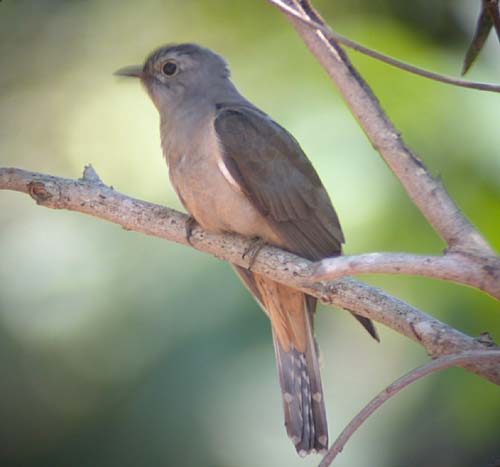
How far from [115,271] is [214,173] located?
157 cm

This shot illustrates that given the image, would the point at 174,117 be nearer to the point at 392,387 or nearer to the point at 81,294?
the point at 81,294

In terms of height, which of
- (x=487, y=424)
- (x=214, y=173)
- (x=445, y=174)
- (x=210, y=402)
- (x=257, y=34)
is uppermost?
(x=257, y=34)

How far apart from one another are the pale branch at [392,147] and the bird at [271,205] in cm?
140

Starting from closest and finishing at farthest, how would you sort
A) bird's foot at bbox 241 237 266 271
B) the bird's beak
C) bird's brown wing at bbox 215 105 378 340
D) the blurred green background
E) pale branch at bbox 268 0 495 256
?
pale branch at bbox 268 0 495 256 → bird's foot at bbox 241 237 266 271 → bird's brown wing at bbox 215 105 378 340 → the blurred green background → the bird's beak

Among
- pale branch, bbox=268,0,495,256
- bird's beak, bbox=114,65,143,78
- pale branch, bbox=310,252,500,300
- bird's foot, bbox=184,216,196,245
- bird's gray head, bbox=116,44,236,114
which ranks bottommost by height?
pale branch, bbox=310,252,500,300

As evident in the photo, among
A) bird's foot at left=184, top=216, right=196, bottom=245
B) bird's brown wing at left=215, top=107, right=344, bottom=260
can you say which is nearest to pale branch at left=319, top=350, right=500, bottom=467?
bird's foot at left=184, top=216, right=196, bottom=245

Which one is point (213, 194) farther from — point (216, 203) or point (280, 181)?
point (280, 181)

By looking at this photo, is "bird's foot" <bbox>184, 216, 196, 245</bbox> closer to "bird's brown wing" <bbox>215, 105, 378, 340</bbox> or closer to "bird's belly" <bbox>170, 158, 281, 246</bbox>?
"bird's belly" <bbox>170, 158, 281, 246</bbox>

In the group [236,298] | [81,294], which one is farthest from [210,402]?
[81,294]

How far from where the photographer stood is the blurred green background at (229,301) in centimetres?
559

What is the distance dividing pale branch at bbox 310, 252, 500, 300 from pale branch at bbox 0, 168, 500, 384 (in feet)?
1.52

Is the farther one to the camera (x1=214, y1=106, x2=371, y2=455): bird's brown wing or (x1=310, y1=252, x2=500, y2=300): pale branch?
(x1=214, y1=106, x2=371, y2=455): bird's brown wing

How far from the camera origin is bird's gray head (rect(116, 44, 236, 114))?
5.62 metres

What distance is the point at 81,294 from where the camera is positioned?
614 centimetres
